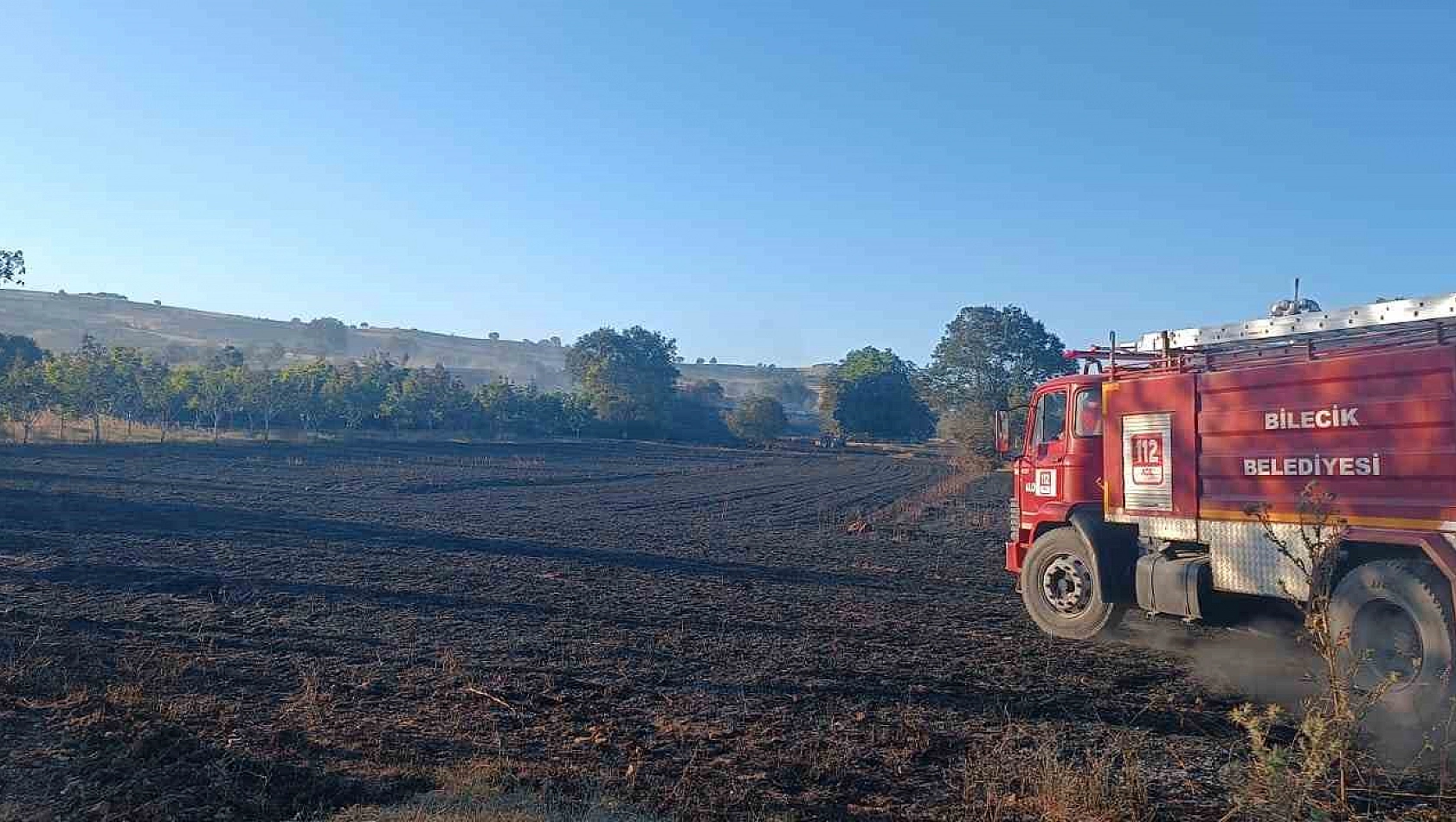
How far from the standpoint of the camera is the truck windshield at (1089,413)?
446 inches

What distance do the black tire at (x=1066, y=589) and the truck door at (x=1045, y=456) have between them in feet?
1.50

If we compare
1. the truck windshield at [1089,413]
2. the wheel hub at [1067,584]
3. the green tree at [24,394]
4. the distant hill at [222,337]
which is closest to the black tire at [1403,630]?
the wheel hub at [1067,584]

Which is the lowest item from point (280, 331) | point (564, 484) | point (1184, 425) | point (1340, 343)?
point (564, 484)

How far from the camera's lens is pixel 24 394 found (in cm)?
4241

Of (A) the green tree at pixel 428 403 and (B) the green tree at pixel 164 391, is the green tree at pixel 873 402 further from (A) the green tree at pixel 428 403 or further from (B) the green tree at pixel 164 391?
(B) the green tree at pixel 164 391

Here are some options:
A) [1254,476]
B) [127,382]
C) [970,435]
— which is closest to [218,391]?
[127,382]

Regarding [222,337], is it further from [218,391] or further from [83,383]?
[83,383]

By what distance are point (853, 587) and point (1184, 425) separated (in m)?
6.28

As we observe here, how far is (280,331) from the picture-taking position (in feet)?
562

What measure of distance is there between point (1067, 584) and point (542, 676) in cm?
619

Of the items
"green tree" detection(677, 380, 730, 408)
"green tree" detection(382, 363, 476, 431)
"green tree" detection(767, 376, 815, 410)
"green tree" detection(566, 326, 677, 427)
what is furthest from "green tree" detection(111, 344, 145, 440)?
"green tree" detection(767, 376, 815, 410)

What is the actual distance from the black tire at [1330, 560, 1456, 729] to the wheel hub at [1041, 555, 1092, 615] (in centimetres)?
284

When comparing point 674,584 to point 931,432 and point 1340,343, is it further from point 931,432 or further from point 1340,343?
point 931,432

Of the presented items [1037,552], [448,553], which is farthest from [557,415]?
[1037,552]
